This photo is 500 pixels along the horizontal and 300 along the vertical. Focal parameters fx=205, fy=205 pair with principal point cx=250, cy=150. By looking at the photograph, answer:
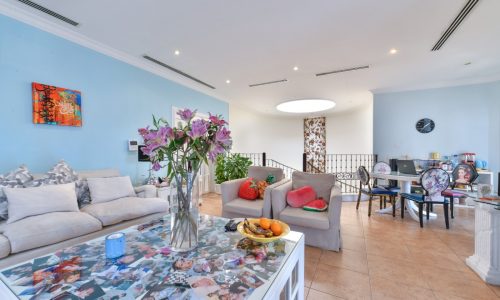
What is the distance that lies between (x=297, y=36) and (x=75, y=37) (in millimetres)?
2948

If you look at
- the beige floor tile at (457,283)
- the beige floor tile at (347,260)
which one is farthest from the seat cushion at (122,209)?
the beige floor tile at (457,283)

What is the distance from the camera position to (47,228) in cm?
177

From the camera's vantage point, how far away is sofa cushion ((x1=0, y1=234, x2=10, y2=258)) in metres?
1.56

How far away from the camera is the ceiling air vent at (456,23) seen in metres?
2.11

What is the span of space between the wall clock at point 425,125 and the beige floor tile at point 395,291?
13.9 ft

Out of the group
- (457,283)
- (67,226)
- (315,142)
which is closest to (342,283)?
(457,283)

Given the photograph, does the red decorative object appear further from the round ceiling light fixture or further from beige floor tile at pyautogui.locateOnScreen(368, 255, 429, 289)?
the round ceiling light fixture

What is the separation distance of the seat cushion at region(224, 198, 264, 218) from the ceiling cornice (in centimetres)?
280

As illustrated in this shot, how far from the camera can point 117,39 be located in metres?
2.86

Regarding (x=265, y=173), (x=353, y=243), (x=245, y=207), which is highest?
(x=265, y=173)

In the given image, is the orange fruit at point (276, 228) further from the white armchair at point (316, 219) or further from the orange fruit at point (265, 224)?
the white armchair at point (316, 219)

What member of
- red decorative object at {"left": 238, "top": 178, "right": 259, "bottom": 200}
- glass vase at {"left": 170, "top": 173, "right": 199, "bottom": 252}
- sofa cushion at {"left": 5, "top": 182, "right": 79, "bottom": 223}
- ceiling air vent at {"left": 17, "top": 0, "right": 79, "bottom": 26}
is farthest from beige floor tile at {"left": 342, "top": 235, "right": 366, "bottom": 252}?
ceiling air vent at {"left": 17, "top": 0, "right": 79, "bottom": 26}

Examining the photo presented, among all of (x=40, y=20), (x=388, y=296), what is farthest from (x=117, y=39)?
(x=388, y=296)

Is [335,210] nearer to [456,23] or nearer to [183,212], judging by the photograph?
[183,212]
